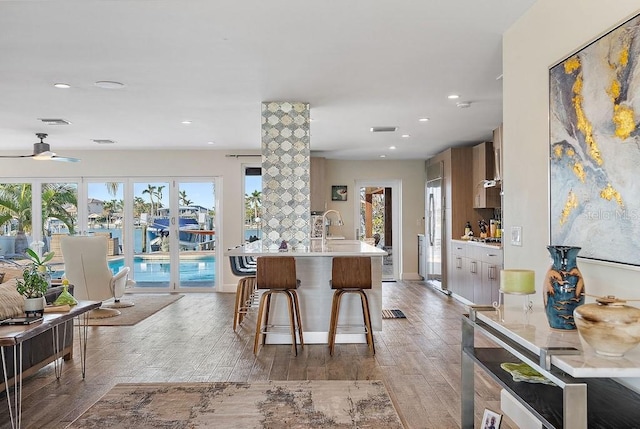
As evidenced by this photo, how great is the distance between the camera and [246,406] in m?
3.28

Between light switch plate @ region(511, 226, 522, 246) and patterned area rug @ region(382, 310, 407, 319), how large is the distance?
131 inches

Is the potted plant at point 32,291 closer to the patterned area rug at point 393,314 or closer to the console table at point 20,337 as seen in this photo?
the console table at point 20,337

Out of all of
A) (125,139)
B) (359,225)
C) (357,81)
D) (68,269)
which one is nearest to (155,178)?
(125,139)

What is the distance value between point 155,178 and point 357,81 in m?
5.50

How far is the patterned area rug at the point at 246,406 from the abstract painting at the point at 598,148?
5.31ft

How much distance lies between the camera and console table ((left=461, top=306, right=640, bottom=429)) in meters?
1.53

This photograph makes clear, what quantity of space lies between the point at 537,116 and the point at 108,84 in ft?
11.8

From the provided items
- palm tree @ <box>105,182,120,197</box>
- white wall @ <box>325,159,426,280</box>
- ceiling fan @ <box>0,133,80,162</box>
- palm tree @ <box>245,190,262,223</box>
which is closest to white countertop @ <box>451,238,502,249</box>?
white wall @ <box>325,159,426,280</box>

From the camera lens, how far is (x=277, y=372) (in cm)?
405

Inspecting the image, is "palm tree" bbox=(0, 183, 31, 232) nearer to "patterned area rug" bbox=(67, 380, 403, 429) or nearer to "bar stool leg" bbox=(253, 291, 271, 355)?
"bar stool leg" bbox=(253, 291, 271, 355)

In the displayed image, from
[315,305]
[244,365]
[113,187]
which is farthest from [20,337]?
[113,187]

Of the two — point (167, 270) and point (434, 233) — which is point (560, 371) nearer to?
point (434, 233)

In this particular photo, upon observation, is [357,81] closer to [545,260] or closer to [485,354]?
[545,260]

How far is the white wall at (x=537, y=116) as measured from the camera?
2.12 m
